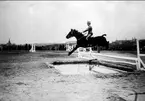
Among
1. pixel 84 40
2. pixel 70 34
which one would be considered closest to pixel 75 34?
pixel 70 34

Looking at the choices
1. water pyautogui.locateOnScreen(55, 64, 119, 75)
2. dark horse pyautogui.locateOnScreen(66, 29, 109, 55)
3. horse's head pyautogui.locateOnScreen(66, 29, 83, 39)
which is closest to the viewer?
water pyautogui.locateOnScreen(55, 64, 119, 75)

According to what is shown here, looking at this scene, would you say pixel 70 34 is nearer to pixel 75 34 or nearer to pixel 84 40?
pixel 75 34

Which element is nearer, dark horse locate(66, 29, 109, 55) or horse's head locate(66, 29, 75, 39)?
dark horse locate(66, 29, 109, 55)

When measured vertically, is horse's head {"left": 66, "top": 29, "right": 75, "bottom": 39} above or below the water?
above

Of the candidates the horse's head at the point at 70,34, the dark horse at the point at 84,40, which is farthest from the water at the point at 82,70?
the horse's head at the point at 70,34

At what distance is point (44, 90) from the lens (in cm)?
515

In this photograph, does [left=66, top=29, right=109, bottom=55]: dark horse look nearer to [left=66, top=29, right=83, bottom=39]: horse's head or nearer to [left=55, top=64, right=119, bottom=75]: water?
[left=66, top=29, right=83, bottom=39]: horse's head

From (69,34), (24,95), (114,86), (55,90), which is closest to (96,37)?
(69,34)

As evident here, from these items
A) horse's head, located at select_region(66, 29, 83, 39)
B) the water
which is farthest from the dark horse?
the water

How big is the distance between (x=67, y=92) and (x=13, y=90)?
1.80m

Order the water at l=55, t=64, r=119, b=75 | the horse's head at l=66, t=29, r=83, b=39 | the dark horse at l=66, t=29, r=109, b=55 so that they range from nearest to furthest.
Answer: the water at l=55, t=64, r=119, b=75 → the dark horse at l=66, t=29, r=109, b=55 → the horse's head at l=66, t=29, r=83, b=39

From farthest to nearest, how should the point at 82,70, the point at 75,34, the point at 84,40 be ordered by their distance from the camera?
the point at 75,34, the point at 84,40, the point at 82,70

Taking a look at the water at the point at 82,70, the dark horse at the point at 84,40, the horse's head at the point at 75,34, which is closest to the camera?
the water at the point at 82,70

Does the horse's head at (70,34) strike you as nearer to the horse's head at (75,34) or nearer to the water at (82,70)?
the horse's head at (75,34)
